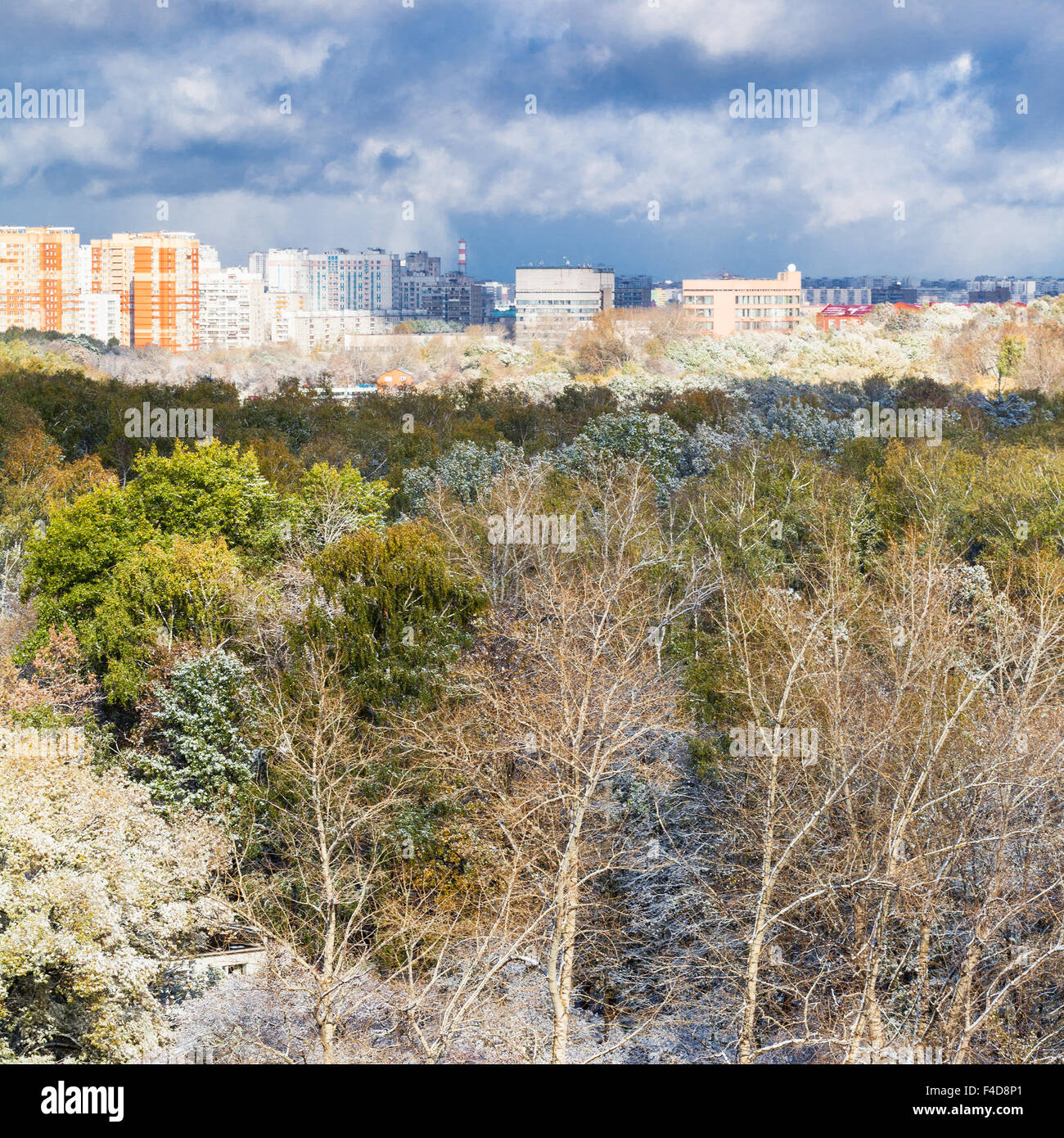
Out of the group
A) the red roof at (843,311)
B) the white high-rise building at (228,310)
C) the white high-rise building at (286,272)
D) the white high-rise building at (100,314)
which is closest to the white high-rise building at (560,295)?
the red roof at (843,311)

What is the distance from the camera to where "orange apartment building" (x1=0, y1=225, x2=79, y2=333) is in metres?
110

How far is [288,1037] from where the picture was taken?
14.5m

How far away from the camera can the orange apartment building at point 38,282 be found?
363ft

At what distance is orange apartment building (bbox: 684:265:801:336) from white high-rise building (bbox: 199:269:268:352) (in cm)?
4489

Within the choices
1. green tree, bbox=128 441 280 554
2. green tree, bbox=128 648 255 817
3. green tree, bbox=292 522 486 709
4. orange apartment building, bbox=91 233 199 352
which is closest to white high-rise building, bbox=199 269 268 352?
orange apartment building, bbox=91 233 199 352

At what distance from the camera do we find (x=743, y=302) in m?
121

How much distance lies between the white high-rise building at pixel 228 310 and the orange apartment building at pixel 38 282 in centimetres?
1289

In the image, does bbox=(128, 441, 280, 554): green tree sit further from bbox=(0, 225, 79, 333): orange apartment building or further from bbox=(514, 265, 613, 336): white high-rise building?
bbox=(514, 265, 613, 336): white high-rise building

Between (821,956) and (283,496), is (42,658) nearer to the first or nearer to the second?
(283,496)

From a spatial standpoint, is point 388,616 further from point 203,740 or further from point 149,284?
point 149,284

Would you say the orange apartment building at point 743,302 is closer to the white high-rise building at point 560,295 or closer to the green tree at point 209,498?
the white high-rise building at point 560,295

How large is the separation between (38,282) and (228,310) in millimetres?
20645

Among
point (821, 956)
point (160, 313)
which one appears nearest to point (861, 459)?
point (821, 956)
